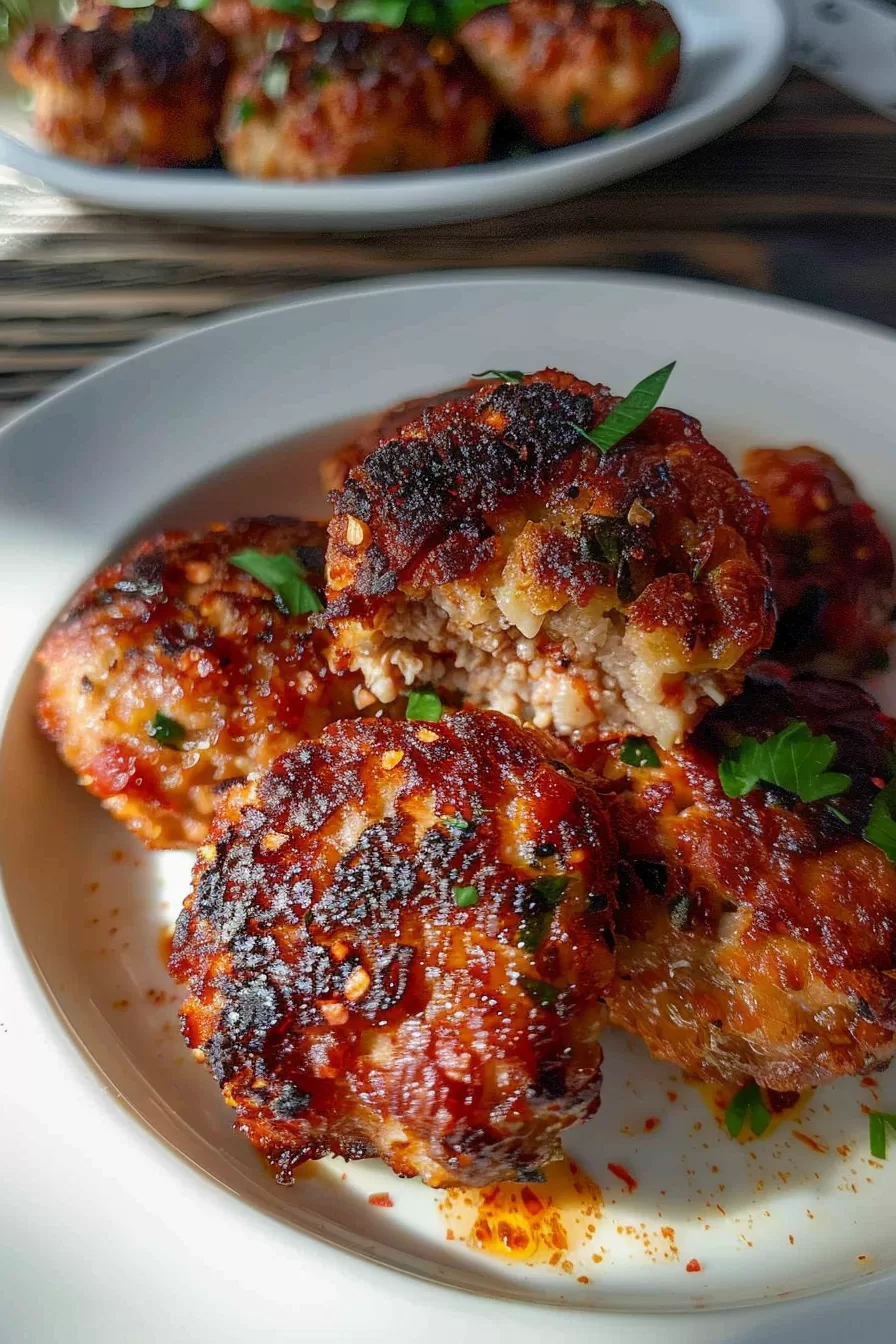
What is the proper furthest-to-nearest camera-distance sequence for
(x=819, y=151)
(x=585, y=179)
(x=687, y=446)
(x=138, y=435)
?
1. (x=819, y=151)
2. (x=585, y=179)
3. (x=138, y=435)
4. (x=687, y=446)

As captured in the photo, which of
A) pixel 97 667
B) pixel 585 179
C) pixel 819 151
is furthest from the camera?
pixel 819 151

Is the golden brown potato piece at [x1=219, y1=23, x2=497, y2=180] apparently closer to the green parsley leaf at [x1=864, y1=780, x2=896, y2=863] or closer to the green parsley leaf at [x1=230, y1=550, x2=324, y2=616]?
the green parsley leaf at [x1=230, y1=550, x2=324, y2=616]

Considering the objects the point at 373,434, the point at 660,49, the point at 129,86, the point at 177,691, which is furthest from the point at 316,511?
the point at 660,49

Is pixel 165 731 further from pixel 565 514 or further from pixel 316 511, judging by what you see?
pixel 565 514

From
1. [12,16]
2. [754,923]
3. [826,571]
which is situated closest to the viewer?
[754,923]

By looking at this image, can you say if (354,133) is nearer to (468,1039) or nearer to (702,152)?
(702,152)

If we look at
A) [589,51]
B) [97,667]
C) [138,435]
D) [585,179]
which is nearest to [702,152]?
[589,51]

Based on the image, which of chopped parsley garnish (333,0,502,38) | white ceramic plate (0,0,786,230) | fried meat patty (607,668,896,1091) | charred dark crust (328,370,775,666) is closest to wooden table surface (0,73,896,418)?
white ceramic plate (0,0,786,230)
